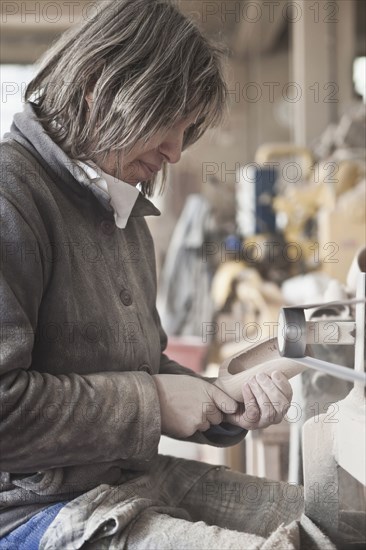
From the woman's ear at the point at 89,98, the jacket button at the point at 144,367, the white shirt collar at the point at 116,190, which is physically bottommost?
the jacket button at the point at 144,367

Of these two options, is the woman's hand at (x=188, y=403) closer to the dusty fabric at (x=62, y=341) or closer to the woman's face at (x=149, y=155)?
the dusty fabric at (x=62, y=341)

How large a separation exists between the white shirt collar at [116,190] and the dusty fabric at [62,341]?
0.02 m

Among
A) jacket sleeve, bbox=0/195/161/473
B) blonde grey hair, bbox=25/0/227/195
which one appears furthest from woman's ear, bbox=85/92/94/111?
jacket sleeve, bbox=0/195/161/473

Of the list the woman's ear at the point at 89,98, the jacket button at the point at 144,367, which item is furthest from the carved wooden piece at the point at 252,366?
the woman's ear at the point at 89,98

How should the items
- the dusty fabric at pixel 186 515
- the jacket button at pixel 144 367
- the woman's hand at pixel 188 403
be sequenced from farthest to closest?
the jacket button at pixel 144 367, the woman's hand at pixel 188 403, the dusty fabric at pixel 186 515

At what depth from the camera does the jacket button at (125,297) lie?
1.21 m

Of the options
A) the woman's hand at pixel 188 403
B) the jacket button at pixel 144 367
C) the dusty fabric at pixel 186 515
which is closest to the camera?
the dusty fabric at pixel 186 515

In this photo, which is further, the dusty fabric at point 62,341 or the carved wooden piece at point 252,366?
the carved wooden piece at point 252,366

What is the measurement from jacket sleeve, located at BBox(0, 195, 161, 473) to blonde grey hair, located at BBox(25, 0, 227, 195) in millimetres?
217

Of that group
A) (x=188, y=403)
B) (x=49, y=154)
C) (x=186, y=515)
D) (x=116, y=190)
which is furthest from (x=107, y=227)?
(x=186, y=515)

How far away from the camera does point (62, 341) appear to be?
1089mm

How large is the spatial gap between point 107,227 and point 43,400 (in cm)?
36

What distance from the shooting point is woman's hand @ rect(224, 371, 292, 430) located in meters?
1.09

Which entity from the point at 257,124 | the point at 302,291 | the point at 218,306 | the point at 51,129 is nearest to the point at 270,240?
the point at 218,306
